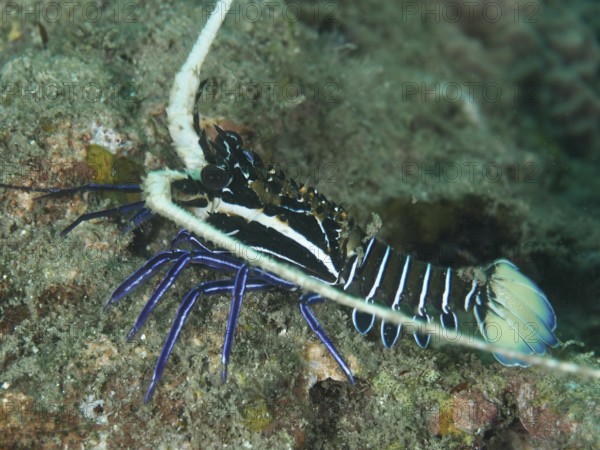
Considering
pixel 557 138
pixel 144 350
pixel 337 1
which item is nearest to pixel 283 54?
pixel 337 1

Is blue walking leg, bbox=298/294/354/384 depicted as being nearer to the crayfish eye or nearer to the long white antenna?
the crayfish eye

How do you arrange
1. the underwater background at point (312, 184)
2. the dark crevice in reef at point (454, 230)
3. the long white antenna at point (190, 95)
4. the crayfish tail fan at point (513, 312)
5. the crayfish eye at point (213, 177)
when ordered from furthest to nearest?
the dark crevice in reef at point (454, 230) < the crayfish tail fan at point (513, 312) < the crayfish eye at point (213, 177) < the underwater background at point (312, 184) < the long white antenna at point (190, 95)

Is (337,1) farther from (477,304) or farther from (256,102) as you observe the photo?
(477,304)

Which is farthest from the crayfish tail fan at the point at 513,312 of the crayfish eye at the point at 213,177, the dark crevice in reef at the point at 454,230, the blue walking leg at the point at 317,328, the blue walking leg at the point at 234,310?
the crayfish eye at the point at 213,177

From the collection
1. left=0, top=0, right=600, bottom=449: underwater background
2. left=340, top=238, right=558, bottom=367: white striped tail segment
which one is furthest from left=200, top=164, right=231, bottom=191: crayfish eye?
left=340, top=238, right=558, bottom=367: white striped tail segment

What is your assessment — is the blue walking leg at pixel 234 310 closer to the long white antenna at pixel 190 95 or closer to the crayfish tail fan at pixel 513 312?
the long white antenna at pixel 190 95
